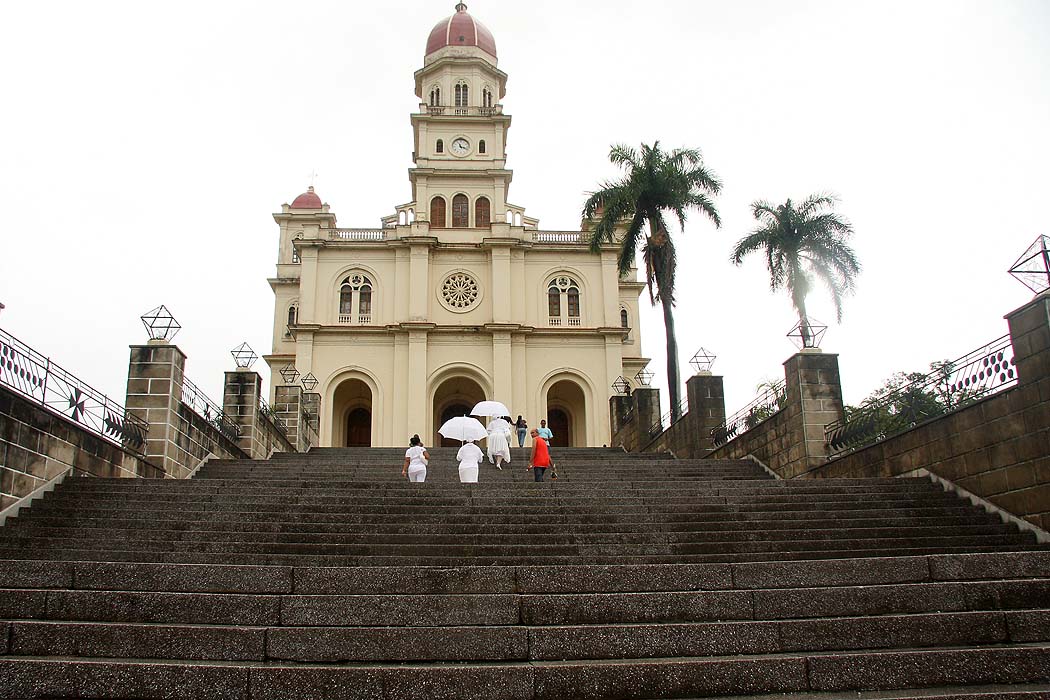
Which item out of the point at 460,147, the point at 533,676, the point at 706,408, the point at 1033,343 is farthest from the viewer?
the point at 460,147

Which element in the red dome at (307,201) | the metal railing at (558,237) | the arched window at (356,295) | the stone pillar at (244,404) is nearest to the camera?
the stone pillar at (244,404)

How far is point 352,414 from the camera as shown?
113 feet

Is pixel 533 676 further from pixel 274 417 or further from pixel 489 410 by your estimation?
pixel 274 417

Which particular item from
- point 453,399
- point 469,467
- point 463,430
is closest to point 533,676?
point 469,467

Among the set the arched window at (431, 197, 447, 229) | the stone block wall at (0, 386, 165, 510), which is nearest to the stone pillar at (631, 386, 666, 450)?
the stone block wall at (0, 386, 165, 510)

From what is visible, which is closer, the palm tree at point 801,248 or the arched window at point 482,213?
the palm tree at point 801,248

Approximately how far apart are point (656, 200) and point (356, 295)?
14.3 m

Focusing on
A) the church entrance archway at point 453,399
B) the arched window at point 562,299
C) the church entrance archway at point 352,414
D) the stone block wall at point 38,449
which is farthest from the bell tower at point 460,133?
the stone block wall at point 38,449

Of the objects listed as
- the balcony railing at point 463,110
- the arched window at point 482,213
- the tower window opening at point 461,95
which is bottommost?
the arched window at point 482,213

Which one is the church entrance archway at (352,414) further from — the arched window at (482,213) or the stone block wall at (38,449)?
the stone block wall at (38,449)

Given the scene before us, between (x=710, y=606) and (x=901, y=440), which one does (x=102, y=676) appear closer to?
(x=710, y=606)

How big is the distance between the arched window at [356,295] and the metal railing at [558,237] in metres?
7.55

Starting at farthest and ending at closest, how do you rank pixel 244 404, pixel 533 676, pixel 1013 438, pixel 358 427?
pixel 358 427 → pixel 244 404 → pixel 1013 438 → pixel 533 676

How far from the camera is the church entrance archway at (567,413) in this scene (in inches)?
1299
